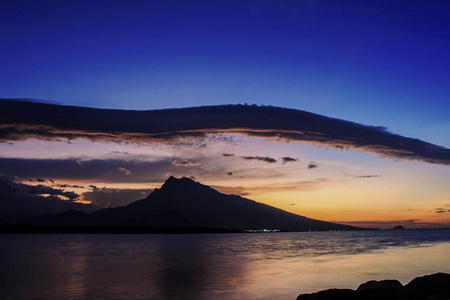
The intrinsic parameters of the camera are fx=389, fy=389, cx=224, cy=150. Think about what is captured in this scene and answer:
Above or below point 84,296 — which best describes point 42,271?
below

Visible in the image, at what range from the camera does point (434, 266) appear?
151ft

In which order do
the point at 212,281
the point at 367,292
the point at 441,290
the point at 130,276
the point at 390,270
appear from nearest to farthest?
the point at 367,292 → the point at 441,290 → the point at 212,281 → the point at 130,276 → the point at 390,270

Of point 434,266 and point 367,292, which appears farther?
point 434,266

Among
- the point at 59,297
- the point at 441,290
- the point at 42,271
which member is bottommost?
the point at 42,271

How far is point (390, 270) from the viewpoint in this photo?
43.1m

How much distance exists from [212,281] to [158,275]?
24.4ft

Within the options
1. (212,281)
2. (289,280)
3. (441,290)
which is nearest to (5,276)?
(212,281)

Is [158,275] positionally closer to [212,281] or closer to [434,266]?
[212,281]

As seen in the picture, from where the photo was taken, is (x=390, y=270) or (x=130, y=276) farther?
(x=390, y=270)

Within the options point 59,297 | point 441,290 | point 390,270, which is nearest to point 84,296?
point 59,297

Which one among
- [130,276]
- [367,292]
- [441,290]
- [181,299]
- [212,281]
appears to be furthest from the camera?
[130,276]

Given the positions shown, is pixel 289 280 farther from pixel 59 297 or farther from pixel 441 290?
pixel 59 297

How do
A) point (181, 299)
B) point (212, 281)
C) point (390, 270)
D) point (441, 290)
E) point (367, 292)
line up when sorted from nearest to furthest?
point (367, 292), point (441, 290), point (181, 299), point (212, 281), point (390, 270)

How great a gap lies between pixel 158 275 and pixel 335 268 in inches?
795
